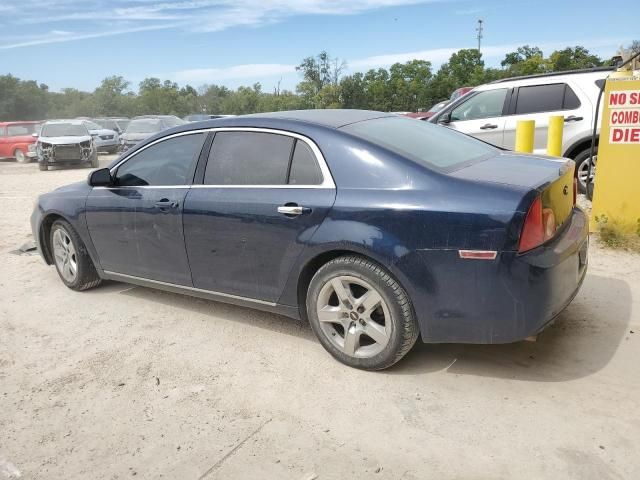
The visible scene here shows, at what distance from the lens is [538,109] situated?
817 centimetres

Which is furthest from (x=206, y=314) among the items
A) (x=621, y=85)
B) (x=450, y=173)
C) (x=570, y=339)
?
(x=621, y=85)

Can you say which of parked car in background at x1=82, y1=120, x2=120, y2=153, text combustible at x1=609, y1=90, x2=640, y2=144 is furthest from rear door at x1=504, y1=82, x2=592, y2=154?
parked car in background at x1=82, y1=120, x2=120, y2=153

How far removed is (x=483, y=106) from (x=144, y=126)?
1474 cm

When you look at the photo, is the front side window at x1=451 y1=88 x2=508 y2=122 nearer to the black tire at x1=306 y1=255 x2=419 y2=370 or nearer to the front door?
the front door

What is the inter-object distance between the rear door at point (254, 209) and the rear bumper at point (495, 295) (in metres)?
0.83

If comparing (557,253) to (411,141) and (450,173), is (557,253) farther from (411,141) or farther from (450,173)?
(411,141)

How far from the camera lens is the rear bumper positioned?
2957mm

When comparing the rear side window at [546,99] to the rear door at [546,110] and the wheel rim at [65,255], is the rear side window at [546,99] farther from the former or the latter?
the wheel rim at [65,255]

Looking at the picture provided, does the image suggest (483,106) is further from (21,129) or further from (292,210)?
(21,129)

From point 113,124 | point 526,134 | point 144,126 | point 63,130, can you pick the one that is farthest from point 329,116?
point 113,124

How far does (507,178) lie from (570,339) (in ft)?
4.21

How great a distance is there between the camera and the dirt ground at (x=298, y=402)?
2682 mm

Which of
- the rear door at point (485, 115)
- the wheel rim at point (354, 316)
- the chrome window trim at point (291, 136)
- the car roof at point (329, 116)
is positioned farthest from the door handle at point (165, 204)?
the rear door at point (485, 115)

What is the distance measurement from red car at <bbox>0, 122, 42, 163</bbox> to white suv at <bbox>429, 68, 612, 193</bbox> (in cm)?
1781
